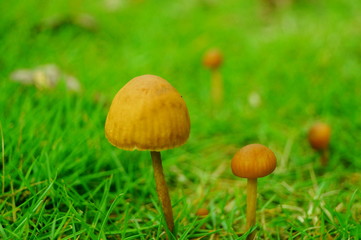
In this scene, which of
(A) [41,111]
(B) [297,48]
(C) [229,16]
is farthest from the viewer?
(C) [229,16]

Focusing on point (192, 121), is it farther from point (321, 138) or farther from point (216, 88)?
point (321, 138)

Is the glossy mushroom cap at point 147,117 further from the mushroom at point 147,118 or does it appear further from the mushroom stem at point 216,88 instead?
the mushroom stem at point 216,88

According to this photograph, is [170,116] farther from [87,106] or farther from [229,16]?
[229,16]

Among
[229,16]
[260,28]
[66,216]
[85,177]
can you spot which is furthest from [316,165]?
[229,16]

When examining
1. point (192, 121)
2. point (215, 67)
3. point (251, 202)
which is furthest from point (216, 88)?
point (251, 202)

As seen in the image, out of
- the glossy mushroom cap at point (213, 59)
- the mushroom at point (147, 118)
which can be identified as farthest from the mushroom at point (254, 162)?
the glossy mushroom cap at point (213, 59)

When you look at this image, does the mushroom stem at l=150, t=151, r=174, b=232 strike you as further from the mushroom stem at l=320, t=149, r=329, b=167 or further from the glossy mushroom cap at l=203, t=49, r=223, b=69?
the glossy mushroom cap at l=203, t=49, r=223, b=69

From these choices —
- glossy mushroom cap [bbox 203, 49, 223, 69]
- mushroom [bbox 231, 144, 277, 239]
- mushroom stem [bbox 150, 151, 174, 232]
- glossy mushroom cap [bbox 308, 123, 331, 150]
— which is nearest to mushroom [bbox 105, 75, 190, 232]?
mushroom stem [bbox 150, 151, 174, 232]
